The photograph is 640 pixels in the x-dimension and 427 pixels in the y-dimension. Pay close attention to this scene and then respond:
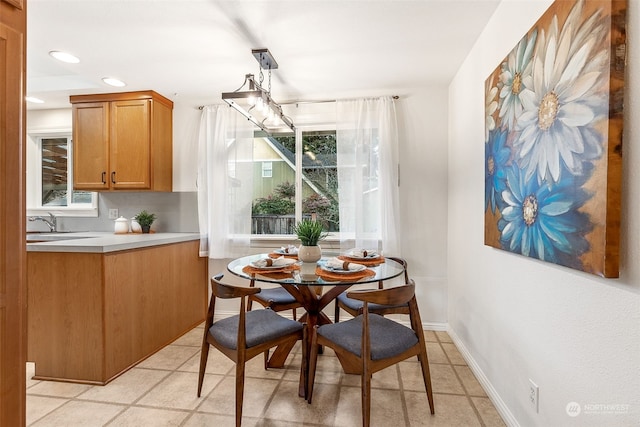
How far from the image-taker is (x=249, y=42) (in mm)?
2207

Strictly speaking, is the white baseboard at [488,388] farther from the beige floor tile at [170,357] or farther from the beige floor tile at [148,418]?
the beige floor tile at [170,357]

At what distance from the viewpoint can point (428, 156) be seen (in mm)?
3057

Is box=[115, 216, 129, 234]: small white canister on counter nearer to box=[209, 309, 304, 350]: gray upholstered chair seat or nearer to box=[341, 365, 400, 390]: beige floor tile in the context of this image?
box=[209, 309, 304, 350]: gray upholstered chair seat

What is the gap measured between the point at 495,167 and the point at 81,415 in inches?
109

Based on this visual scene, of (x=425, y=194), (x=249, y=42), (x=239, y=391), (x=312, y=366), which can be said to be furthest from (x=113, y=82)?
(x=425, y=194)

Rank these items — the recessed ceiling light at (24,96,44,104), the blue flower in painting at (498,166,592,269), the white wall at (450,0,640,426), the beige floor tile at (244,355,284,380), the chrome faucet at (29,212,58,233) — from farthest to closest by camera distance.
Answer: the chrome faucet at (29,212,58,233) < the recessed ceiling light at (24,96,44,104) < the beige floor tile at (244,355,284,380) < the blue flower in painting at (498,166,592,269) < the white wall at (450,0,640,426)

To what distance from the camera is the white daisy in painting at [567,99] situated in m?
0.98

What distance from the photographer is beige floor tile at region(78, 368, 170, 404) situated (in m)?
1.94

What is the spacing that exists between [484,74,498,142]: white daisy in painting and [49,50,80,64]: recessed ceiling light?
10.0 ft

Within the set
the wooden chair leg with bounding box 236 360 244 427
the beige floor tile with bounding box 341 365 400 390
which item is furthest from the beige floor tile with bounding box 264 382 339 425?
the wooden chair leg with bounding box 236 360 244 427

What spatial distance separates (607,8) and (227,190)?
2922mm

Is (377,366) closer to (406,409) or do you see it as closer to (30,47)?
(406,409)

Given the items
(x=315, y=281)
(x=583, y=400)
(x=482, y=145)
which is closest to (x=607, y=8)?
(x=482, y=145)

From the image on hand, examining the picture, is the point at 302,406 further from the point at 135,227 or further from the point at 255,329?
the point at 135,227
